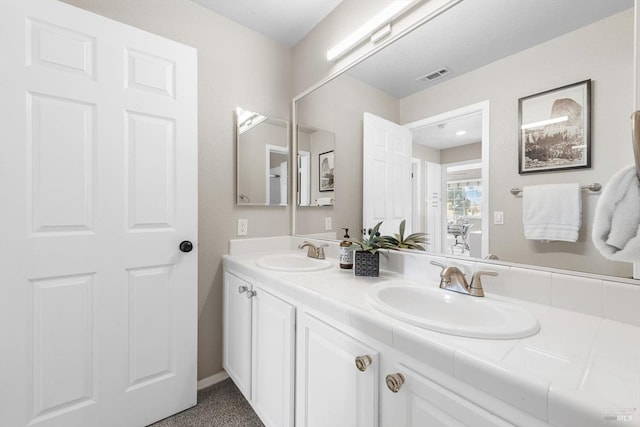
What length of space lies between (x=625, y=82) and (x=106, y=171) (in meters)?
1.94

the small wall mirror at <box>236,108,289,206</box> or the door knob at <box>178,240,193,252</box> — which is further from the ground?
the small wall mirror at <box>236,108,289,206</box>

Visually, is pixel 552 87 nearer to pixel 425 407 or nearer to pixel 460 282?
pixel 460 282

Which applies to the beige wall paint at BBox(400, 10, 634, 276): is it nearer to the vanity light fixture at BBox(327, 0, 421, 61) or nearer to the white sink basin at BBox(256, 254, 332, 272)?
the vanity light fixture at BBox(327, 0, 421, 61)

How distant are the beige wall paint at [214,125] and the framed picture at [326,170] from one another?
51cm

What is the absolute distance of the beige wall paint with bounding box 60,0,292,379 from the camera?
1.66 meters

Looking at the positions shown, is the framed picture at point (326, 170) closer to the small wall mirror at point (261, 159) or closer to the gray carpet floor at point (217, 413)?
the small wall mirror at point (261, 159)

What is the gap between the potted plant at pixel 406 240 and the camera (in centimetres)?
125

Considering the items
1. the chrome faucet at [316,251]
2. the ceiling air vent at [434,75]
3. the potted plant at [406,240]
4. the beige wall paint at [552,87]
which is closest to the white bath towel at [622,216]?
the beige wall paint at [552,87]

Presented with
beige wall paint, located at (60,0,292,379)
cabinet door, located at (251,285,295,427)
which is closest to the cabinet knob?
cabinet door, located at (251,285,295,427)

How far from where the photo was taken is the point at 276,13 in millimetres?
1755

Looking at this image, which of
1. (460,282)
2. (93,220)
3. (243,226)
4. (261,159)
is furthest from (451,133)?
(93,220)

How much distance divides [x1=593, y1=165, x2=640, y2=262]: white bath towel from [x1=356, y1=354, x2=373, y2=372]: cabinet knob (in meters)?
0.69

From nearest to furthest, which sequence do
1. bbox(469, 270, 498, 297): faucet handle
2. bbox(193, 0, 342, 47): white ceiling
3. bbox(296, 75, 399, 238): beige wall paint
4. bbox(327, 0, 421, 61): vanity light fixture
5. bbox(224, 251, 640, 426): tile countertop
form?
bbox(224, 251, 640, 426): tile countertop → bbox(469, 270, 498, 297): faucet handle → bbox(327, 0, 421, 61): vanity light fixture → bbox(296, 75, 399, 238): beige wall paint → bbox(193, 0, 342, 47): white ceiling

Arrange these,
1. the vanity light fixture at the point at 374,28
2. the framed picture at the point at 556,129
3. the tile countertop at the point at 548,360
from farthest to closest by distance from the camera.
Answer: the vanity light fixture at the point at 374,28
the framed picture at the point at 556,129
the tile countertop at the point at 548,360
